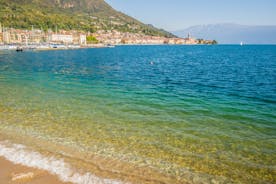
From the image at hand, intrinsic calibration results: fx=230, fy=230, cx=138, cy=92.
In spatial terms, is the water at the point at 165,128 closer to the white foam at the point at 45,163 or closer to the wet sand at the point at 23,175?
the white foam at the point at 45,163

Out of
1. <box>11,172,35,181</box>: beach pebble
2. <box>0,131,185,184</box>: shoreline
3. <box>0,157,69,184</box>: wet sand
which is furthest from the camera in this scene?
<box>0,131,185,184</box>: shoreline

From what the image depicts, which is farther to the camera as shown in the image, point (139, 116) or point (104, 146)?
point (139, 116)

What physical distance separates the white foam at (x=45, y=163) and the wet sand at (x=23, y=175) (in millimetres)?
226

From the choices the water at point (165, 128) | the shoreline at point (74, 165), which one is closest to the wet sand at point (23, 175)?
the shoreline at point (74, 165)

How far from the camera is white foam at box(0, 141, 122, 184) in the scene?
301 inches

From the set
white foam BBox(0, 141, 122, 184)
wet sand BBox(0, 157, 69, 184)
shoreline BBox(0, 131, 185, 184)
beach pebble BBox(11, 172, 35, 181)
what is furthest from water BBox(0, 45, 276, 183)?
beach pebble BBox(11, 172, 35, 181)

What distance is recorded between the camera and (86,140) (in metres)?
11.1

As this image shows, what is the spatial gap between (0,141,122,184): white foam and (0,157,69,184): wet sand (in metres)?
0.23

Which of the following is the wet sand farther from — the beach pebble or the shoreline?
the shoreline

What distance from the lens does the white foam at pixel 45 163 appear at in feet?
25.1

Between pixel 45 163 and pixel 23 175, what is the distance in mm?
1001

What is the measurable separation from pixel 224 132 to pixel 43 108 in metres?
12.2

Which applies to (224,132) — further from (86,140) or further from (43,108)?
Answer: (43,108)

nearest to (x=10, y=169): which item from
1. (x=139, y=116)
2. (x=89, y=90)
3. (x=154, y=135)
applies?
(x=154, y=135)
